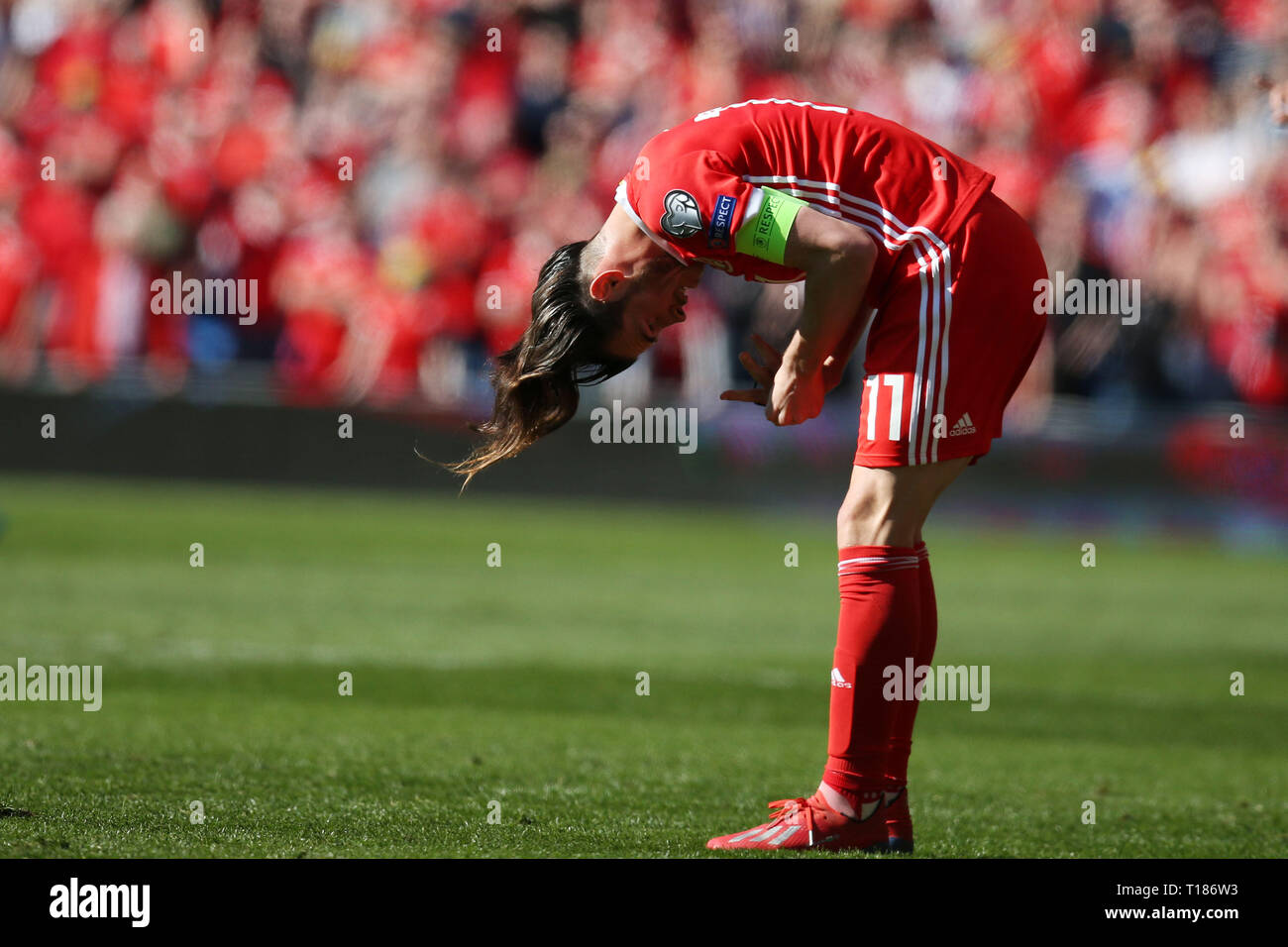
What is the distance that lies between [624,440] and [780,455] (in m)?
1.44

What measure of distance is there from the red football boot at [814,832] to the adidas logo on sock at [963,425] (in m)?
1.00

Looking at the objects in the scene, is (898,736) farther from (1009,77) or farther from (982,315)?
(1009,77)

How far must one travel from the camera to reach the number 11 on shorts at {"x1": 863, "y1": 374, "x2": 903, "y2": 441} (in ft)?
15.0

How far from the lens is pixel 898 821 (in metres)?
4.77

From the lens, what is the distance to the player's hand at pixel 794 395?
4.60m

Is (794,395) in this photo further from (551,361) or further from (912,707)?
(912,707)

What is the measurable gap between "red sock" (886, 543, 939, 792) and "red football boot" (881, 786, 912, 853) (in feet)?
0.09

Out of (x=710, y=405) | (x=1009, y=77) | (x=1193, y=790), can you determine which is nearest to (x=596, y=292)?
(x=1193, y=790)

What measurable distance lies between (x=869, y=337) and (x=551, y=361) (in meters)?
0.88

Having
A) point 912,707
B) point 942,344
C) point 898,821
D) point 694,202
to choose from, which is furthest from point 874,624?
point 694,202
